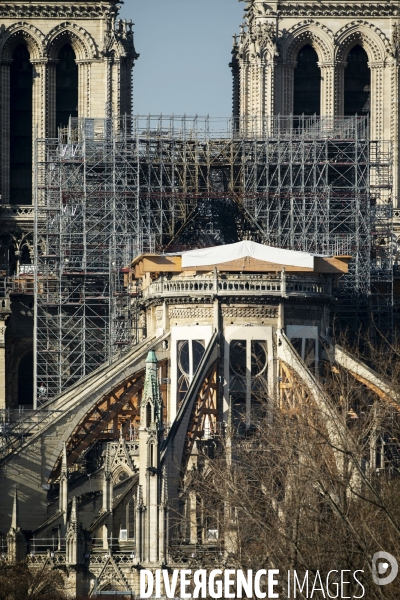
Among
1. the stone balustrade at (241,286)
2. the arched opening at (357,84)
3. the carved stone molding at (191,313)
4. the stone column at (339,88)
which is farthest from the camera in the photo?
the arched opening at (357,84)

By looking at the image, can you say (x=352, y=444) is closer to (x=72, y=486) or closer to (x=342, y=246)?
(x=72, y=486)

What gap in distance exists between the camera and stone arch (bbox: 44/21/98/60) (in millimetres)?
123000

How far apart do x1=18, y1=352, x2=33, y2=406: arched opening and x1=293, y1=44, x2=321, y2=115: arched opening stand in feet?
Result: 57.6

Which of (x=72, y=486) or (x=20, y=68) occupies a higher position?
(x=20, y=68)

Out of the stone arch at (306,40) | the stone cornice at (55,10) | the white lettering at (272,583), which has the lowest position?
the white lettering at (272,583)

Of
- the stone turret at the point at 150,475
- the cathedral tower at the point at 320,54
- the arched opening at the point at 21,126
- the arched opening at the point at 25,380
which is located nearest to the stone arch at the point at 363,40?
the cathedral tower at the point at 320,54

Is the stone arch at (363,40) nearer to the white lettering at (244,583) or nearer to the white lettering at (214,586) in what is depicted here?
the white lettering at (214,586)

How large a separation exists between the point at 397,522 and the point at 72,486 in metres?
35.4

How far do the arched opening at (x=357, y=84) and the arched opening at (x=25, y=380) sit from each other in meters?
19.5

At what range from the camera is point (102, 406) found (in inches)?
4117

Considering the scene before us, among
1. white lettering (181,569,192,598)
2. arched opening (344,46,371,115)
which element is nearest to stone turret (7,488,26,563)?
white lettering (181,569,192,598)

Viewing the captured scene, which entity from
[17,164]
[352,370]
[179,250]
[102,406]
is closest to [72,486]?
[102,406]

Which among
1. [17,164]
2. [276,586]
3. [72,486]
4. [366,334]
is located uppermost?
[17,164]

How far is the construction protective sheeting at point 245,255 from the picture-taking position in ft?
343
